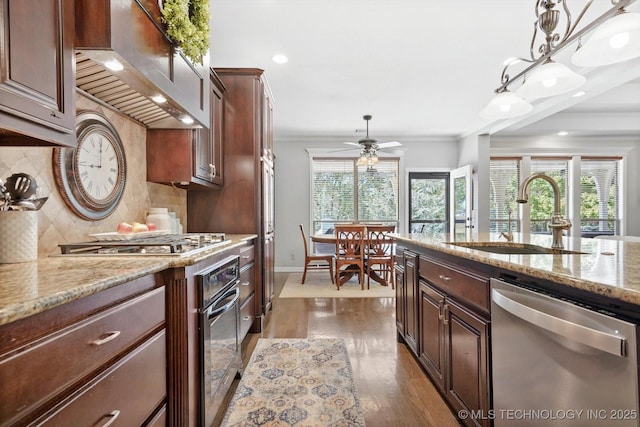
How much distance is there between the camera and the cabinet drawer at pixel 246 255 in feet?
8.49

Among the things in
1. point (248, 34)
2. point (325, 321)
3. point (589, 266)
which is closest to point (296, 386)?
point (325, 321)

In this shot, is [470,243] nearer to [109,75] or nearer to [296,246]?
[109,75]

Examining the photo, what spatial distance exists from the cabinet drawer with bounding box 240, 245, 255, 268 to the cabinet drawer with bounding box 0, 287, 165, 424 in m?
1.46

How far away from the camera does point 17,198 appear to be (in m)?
1.28

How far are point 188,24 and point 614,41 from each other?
1.93 m

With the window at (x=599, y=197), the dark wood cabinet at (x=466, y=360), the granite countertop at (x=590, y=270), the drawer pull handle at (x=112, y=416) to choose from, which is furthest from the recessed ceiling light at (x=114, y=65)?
the window at (x=599, y=197)

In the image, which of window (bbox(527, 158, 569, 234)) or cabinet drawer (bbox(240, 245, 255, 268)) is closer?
cabinet drawer (bbox(240, 245, 255, 268))

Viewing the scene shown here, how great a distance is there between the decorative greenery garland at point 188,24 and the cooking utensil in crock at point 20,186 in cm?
95

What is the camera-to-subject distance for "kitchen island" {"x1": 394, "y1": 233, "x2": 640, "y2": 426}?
33.4 inches

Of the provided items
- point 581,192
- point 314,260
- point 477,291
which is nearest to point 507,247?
point 477,291

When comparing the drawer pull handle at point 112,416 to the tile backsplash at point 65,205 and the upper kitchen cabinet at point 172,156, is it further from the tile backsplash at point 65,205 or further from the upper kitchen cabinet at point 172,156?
the upper kitchen cabinet at point 172,156

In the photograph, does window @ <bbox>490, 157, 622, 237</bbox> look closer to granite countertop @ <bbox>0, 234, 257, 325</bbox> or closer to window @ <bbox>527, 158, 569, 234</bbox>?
window @ <bbox>527, 158, 569, 234</bbox>

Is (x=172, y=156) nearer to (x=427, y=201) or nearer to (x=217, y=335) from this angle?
(x=217, y=335)

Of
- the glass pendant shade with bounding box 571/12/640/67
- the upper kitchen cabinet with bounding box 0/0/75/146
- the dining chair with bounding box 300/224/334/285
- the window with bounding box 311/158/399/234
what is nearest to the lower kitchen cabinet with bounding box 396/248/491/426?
the glass pendant shade with bounding box 571/12/640/67
